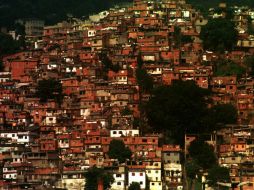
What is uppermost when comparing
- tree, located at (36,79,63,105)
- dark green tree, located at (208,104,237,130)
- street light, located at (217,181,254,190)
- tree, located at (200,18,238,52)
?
tree, located at (200,18,238,52)

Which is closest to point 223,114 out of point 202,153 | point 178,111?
point 178,111

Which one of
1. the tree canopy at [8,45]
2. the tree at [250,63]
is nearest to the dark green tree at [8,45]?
the tree canopy at [8,45]

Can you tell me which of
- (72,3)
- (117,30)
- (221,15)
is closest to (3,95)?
(117,30)

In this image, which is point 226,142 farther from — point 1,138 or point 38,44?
point 38,44

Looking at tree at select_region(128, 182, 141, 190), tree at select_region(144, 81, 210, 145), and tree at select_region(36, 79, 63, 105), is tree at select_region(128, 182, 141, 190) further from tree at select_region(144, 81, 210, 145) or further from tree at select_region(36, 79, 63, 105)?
tree at select_region(36, 79, 63, 105)

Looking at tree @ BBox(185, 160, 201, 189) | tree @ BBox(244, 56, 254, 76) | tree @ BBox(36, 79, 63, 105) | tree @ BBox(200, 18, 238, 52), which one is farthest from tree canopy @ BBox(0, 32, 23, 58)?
tree @ BBox(185, 160, 201, 189)

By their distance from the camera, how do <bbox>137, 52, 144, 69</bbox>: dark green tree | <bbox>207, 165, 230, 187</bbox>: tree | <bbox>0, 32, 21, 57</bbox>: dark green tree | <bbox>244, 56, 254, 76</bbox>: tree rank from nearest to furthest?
<bbox>207, 165, 230, 187</bbox>: tree < <bbox>244, 56, 254, 76</bbox>: tree < <bbox>137, 52, 144, 69</bbox>: dark green tree < <bbox>0, 32, 21, 57</bbox>: dark green tree

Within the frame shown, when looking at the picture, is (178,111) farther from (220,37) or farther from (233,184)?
(220,37)
